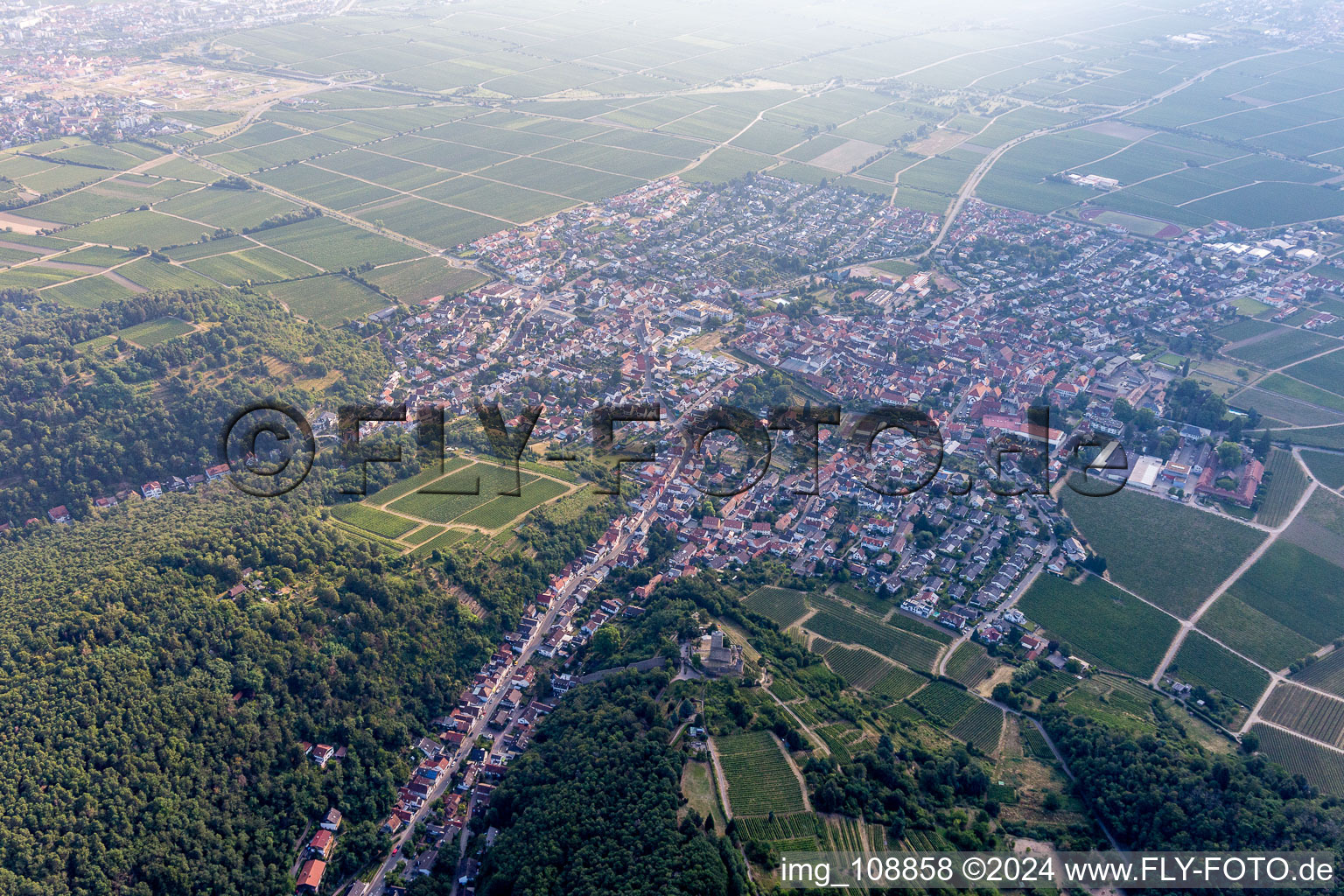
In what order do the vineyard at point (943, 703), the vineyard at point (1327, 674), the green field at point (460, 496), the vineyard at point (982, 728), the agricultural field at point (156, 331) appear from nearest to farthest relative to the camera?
the vineyard at point (982, 728) < the vineyard at point (943, 703) < the vineyard at point (1327, 674) < the green field at point (460, 496) < the agricultural field at point (156, 331)

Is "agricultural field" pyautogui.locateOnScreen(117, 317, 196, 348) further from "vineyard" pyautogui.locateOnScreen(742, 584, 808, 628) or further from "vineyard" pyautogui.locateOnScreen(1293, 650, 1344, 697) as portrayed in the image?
"vineyard" pyautogui.locateOnScreen(1293, 650, 1344, 697)

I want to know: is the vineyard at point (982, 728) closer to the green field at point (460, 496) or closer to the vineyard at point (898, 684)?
the vineyard at point (898, 684)

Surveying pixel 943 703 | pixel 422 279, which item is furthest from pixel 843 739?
pixel 422 279

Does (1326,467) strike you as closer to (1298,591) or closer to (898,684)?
(1298,591)

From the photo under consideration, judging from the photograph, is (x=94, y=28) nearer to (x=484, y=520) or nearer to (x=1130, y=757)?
(x=484, y=520)

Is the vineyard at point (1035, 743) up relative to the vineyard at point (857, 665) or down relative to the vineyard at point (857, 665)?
up

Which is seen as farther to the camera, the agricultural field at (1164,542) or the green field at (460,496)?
the green field at (460,496)

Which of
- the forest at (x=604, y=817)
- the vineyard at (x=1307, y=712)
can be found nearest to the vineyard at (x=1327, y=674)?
the vineyard at (x=1307, y=712)
